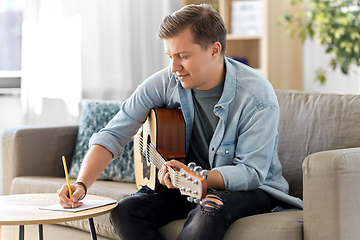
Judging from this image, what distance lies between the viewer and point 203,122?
1503mm

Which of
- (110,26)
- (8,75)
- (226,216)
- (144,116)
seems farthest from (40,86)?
(226,216)

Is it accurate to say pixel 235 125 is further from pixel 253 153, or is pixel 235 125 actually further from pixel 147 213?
pixel 147 213

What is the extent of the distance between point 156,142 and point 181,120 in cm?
11

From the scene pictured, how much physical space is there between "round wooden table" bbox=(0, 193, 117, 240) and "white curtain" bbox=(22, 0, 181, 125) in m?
1.57

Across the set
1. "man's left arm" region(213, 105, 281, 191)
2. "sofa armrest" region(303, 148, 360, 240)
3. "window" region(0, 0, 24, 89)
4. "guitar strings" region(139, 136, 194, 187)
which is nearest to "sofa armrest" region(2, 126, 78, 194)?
"guitar strings" region(139, 136, 194, 187)

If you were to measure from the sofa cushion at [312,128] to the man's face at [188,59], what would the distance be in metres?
0.50

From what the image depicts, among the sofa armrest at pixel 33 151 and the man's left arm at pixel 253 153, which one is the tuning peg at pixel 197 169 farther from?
the sofa armrest at pixel 33 151

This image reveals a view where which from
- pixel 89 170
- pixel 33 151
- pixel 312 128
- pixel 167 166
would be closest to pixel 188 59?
pixel 167 166

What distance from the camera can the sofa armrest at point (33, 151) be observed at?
2143mm

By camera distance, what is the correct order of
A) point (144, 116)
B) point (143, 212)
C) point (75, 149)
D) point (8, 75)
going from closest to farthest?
point (143, 212) → point (144, 116) → point (75, 149) → point (8, 75)

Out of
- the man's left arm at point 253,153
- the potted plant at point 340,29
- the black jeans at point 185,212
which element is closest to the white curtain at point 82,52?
the potted plant at point 340,29

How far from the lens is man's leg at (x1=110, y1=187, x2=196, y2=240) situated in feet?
4.48

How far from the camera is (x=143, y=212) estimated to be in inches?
55.1

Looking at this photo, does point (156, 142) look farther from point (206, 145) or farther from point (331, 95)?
point (331, 95)
